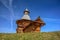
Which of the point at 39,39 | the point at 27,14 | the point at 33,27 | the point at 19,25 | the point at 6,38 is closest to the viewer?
the point at 39,39

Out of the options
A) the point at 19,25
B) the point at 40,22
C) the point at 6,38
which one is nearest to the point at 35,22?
the point at 40,22

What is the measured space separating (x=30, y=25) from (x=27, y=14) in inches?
204

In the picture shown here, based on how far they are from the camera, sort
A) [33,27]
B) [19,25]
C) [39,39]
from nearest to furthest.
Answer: [39,39] < [33,27] < [19,25]

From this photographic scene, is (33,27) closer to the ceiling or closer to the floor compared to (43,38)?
closer to the ceiling

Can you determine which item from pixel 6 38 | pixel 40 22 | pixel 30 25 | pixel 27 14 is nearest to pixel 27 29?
pixel 30 25

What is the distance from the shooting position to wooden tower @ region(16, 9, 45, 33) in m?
32.3

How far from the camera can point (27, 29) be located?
32.3 metres

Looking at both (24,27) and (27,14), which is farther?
(27,14)

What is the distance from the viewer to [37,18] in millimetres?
33938

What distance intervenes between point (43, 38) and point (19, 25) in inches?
912

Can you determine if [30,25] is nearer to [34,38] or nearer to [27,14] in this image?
[27,14]

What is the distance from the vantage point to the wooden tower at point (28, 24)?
1273 inches

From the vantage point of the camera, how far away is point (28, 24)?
3394 centimetres

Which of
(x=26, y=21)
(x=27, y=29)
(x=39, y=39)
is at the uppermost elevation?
(x=26, y=21)
